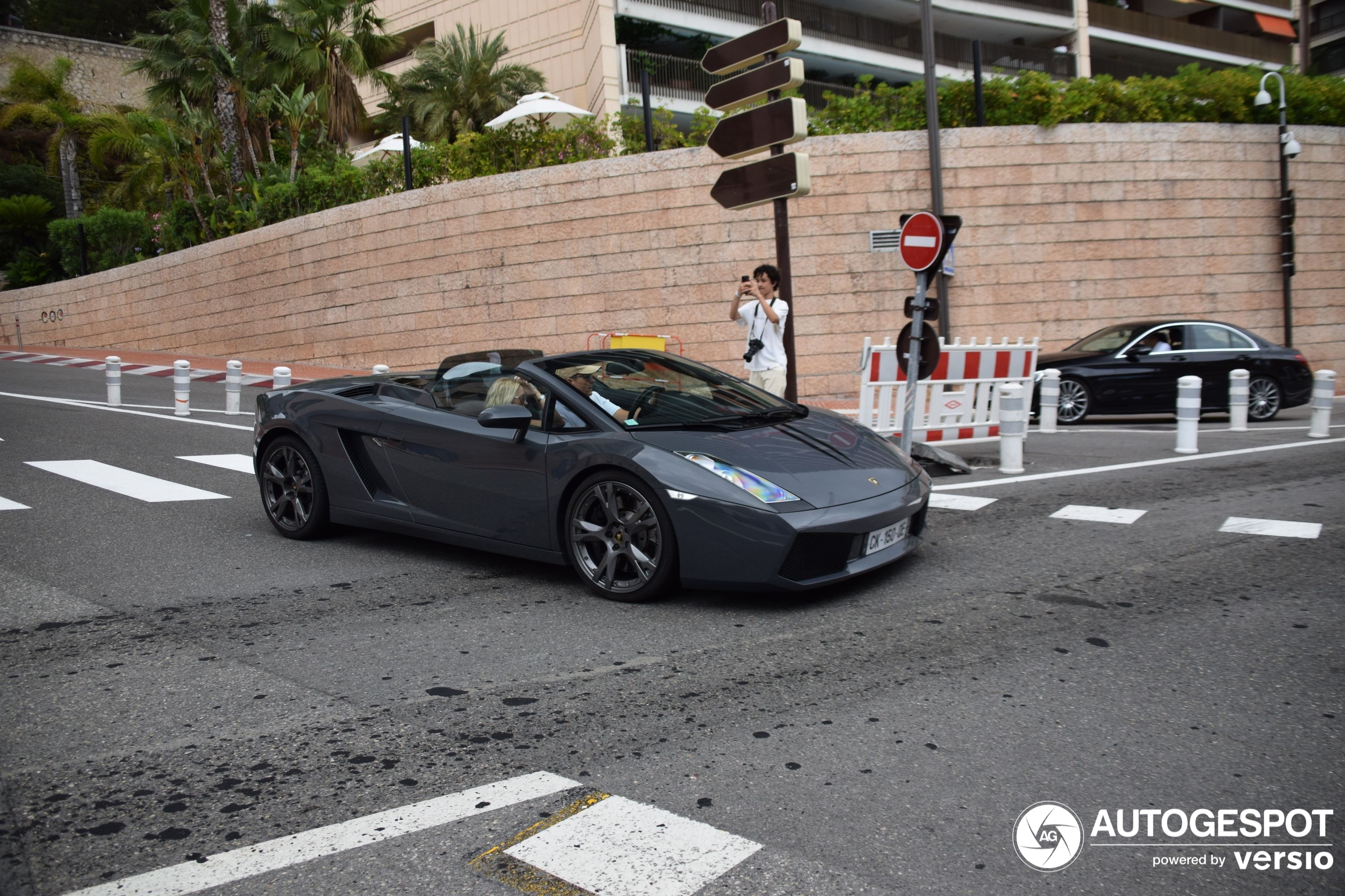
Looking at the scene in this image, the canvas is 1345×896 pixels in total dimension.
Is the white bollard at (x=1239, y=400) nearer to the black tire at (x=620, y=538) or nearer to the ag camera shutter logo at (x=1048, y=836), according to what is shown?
the black tire at (x=620, y=538)

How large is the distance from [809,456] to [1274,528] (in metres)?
3.20

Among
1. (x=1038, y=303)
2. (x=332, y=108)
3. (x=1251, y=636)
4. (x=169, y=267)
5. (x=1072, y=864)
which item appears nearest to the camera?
(x=1072, y=864)

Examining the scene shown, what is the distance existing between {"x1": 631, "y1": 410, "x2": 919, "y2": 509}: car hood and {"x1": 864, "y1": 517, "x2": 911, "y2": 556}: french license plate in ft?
0.58

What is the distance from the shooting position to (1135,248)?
17344 millimetres

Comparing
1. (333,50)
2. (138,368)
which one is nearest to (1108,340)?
(138,368)

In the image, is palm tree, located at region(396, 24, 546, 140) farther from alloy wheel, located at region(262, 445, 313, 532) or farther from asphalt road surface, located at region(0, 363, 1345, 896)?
asphalt road surface, located at region(0, 363, 1345, 896)

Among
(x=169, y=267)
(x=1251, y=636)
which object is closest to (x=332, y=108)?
(x=169, y=267)

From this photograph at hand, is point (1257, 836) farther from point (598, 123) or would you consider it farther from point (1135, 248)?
point (598, 123)

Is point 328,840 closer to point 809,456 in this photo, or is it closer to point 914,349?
point 809,456

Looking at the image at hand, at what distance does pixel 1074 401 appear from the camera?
13.4 m

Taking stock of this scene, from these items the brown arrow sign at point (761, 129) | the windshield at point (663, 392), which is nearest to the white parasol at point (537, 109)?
the brown arrow sign at point (761, 129)

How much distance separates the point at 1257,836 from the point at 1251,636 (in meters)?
1.83

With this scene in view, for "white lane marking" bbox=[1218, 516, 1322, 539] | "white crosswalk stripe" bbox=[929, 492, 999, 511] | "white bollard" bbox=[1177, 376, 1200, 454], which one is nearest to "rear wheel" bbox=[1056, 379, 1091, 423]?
"white bollard" bbox=[1177, 376, 1200, 454]

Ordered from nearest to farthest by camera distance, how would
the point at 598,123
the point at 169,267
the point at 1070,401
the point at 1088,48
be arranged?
1. the point at 1070,401
2. the point at 598,123
3. the point at 169,267
4. the point at 1088,48
